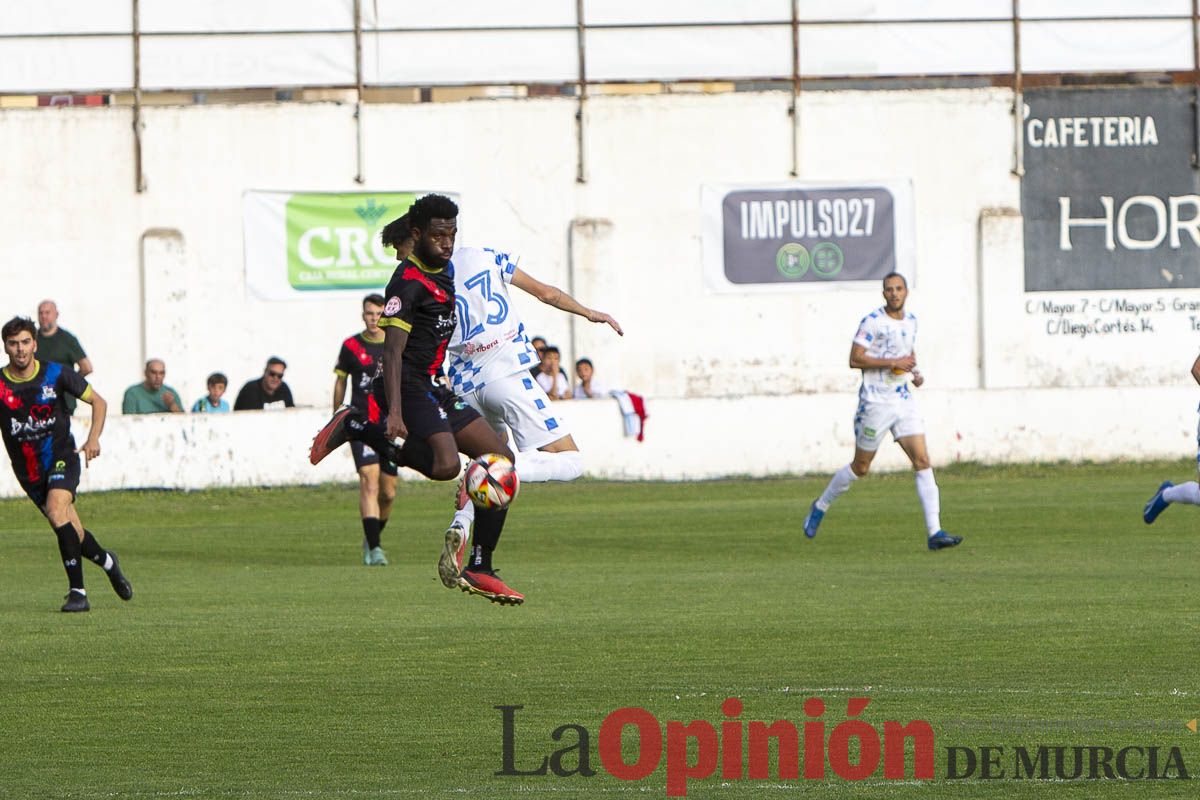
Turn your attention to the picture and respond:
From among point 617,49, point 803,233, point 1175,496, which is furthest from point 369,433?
point 617,49

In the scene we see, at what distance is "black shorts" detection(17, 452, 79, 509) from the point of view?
13891 millimetres

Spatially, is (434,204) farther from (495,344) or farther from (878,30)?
(878,30)

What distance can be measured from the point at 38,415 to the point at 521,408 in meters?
4.50

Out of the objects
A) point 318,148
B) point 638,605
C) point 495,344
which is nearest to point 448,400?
point 495,344

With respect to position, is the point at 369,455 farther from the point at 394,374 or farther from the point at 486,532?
the point at 394,374

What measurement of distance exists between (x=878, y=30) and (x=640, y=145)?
13.6ft

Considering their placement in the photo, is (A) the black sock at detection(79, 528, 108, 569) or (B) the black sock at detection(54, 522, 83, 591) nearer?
(B) the black sock at detection(54, 522, 83, 591)

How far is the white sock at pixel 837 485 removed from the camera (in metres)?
18.4

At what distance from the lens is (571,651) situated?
1124 cm

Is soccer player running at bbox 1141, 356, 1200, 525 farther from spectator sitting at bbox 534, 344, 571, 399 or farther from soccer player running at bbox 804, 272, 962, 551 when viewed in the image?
spectator sitting at bbox 534, 344, 571, 399

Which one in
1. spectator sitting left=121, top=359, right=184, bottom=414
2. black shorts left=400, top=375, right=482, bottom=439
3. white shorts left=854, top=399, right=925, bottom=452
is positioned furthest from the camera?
spectator sitting left=121, top=359, right=184, bottom=414

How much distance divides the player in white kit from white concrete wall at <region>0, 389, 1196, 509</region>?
13.8m

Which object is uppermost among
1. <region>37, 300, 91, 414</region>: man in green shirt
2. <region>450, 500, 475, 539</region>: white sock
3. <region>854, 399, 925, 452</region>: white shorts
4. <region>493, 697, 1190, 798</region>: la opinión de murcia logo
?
<region>37, 300, 91, 414</region>: man in green shirt

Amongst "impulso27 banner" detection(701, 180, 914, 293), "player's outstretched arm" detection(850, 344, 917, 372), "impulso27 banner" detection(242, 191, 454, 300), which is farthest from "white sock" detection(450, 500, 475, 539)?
"impulso27 banner" detection(701, 180, 914, 293)
